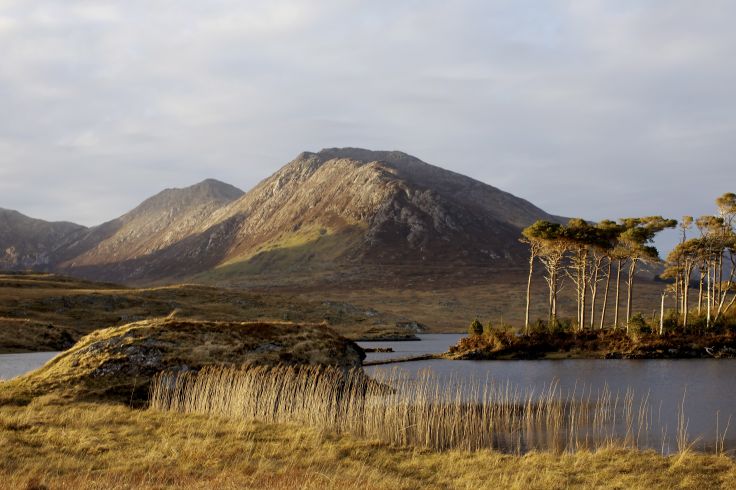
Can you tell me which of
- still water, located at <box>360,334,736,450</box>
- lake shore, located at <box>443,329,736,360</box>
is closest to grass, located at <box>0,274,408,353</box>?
lake shore, located at <box>443,329,736,360</box>

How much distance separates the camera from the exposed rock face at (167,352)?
3453 centimetres

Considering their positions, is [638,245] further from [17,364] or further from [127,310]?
[127,310]

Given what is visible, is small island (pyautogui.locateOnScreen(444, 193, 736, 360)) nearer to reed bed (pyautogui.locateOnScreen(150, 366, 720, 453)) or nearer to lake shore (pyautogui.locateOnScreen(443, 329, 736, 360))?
lake shore (pyautogui.locateOnScreen(443, 329, 736, 360))

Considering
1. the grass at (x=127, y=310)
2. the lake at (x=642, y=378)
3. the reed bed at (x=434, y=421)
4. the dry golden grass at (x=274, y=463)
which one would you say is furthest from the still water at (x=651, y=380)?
the grass at (x=127, y=310)

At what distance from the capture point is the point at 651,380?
46.2 metres

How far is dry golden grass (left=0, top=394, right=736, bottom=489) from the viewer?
17.7 meters

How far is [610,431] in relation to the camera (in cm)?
2822

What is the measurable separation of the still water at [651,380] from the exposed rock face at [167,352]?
19.5 feet

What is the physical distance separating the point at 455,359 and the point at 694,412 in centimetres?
3727

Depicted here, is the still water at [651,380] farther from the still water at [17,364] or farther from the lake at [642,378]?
the still water at [17,364]

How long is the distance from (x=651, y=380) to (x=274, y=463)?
34224mm

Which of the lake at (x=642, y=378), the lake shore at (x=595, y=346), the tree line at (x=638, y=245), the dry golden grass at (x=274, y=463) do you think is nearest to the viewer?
the dry golden grass at (x=274, y=463)

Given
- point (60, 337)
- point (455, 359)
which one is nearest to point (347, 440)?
point (455, 359)

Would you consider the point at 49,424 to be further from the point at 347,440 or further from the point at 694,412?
the point at 694,412
